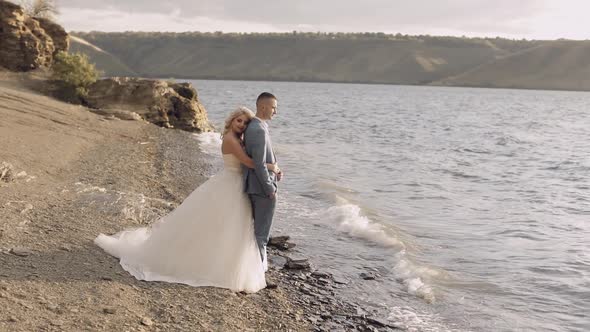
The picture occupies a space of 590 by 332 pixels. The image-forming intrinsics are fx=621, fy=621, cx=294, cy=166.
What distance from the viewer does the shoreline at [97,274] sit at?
17.8 ft

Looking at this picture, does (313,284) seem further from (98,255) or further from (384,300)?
(98,255)

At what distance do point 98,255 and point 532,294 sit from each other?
544cm

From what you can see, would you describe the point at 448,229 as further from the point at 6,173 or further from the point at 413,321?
the point at 6,173

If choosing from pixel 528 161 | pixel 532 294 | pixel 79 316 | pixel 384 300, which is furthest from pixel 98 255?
pixel 528 161

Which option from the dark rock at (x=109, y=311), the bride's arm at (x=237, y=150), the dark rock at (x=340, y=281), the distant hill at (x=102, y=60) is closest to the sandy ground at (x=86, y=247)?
the dark rock at (x=109, y=311)

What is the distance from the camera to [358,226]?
1098 cm

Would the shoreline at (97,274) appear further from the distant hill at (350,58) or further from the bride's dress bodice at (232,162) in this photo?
the distant hill at (350,58)

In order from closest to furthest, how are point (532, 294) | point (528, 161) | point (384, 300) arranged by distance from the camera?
point (384, 300), point (532, 294), point (528, 161)

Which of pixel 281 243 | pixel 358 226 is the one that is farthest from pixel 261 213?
pixel 358 226

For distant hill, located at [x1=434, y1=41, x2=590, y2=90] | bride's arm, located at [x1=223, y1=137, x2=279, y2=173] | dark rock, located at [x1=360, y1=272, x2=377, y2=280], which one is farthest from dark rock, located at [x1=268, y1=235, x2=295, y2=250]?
distant hill, located at [x1=434, y1=41, x2=590, y2=90]

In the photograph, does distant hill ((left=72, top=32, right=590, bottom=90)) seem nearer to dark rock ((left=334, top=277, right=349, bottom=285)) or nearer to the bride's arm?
dark rock ((left=334, top=277, right=349, bottom=285))

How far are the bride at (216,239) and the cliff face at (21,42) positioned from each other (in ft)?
66.0

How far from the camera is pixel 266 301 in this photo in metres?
6.61

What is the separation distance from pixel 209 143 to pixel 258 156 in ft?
50.5
